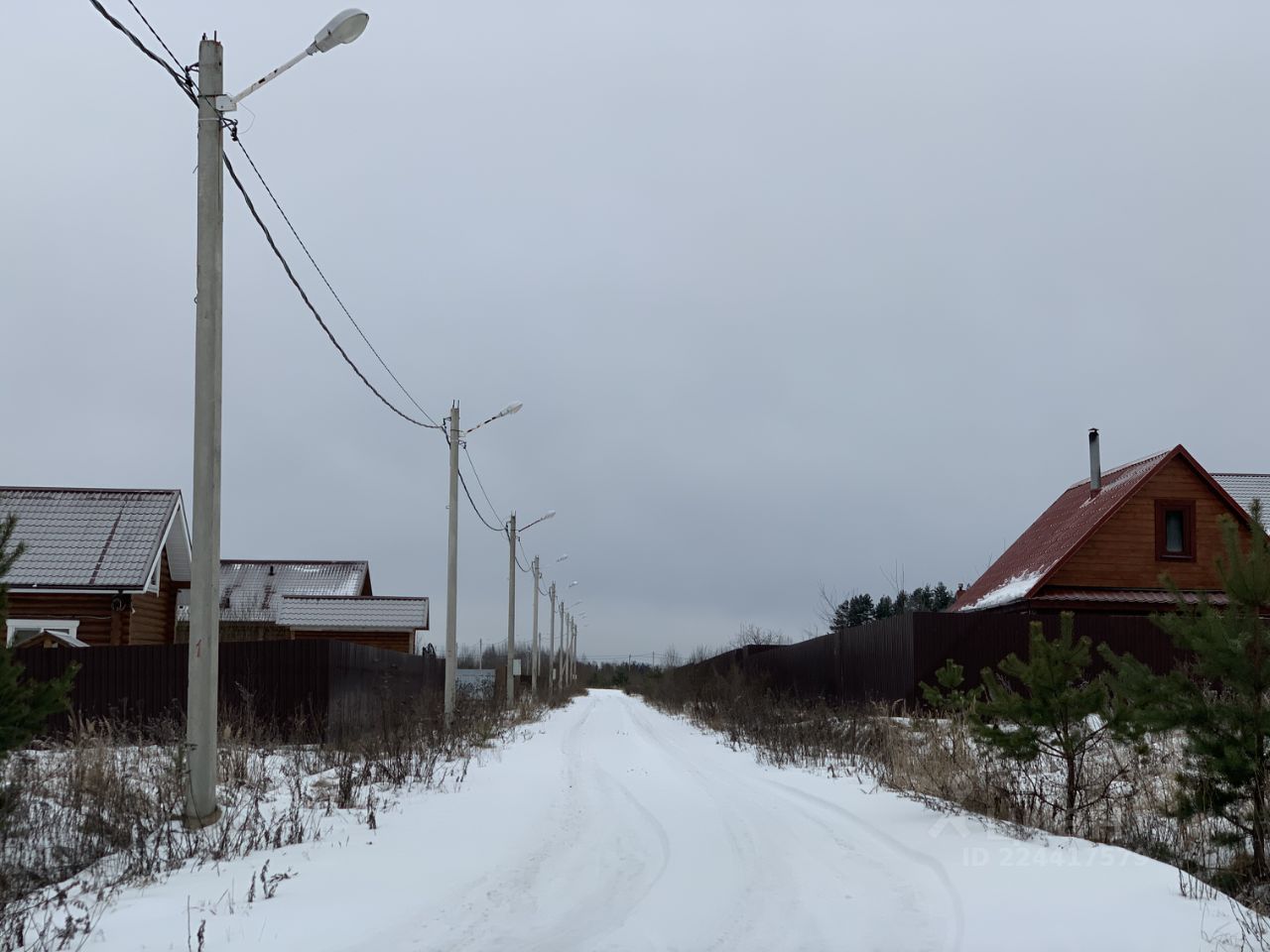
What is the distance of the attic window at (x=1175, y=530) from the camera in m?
30.3

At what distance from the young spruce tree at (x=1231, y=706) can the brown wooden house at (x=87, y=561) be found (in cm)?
2374

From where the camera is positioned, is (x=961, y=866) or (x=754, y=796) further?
(x=754, y=796)

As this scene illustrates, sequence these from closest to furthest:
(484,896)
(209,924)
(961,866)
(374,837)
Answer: (209,924) < (484,896) < (961,866) < (374,837)

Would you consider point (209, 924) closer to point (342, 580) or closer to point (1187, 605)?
point (1187, 605)

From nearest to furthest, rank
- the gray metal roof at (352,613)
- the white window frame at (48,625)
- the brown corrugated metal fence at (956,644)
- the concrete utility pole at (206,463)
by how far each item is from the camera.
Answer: the concrete utility pole at (206,463) < the brown corrugated metal fence at (956,644) < the white window frame at (48,625) < the gray metal roof at (352,613)

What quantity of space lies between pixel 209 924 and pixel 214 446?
4.26 m

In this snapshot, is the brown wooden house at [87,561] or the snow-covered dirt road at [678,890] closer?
the snow-covered dirt road at [678,890]

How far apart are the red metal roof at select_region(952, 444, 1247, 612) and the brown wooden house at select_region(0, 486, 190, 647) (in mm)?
22650

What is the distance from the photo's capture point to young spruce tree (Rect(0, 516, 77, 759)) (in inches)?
303

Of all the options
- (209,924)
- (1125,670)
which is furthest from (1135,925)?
(209,924)

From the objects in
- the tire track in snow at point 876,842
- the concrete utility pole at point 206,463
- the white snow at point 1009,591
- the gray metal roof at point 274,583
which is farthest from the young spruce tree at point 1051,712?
the gray metal roof at point 274,583

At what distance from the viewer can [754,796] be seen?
12766 mm

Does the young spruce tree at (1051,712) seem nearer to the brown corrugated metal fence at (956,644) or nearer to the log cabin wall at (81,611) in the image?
the brown corrugated metal fence at (956,644)

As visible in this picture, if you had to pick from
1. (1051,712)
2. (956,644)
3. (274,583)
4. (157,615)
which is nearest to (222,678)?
(157,615)
